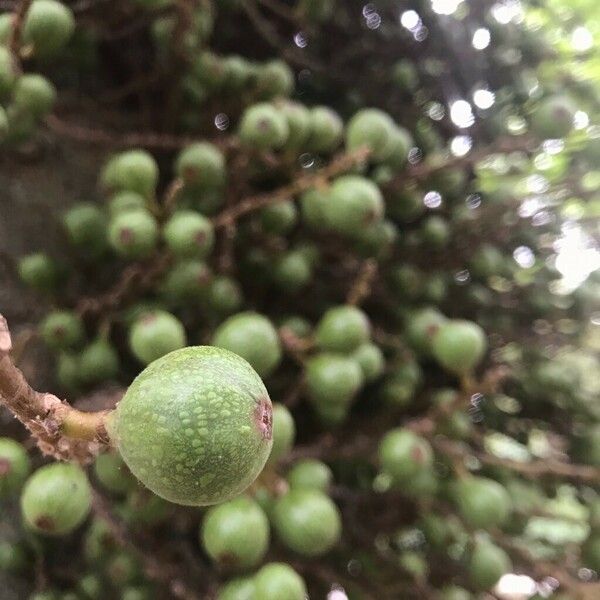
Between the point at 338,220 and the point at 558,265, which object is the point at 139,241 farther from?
the point at 558,265

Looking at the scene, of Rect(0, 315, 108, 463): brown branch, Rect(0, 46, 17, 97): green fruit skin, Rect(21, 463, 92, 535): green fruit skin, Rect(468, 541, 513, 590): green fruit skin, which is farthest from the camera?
Rect(468, 541, 513, 590): green fruit skin

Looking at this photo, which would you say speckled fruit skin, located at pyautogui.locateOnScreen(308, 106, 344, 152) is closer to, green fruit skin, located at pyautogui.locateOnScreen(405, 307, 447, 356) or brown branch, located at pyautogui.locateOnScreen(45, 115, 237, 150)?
brown branch, located at pyautogui.locateOnScreen(45, 115, 237, 150)

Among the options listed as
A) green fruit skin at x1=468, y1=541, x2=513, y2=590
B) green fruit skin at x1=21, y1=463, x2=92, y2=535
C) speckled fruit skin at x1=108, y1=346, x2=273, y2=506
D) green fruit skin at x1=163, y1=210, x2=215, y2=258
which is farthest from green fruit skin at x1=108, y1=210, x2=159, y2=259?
green fruit skin at x1=468, y1=541, x2=513, y2=590

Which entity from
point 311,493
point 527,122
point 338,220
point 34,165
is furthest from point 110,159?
point 527,122

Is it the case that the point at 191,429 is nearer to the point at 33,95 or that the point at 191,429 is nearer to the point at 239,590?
the point at 239,590

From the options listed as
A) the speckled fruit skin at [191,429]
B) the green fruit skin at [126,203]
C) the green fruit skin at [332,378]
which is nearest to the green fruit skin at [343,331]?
the green fruit skin at [332,378]

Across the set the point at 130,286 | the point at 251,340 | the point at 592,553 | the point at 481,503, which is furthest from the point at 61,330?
the point at 592,553
